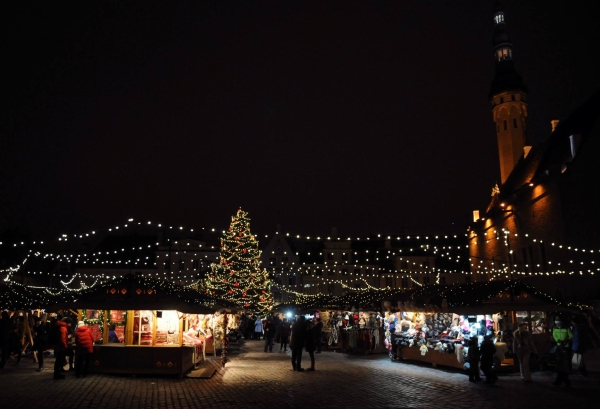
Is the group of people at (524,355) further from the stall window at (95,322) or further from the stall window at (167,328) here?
the stall window at (95,322)

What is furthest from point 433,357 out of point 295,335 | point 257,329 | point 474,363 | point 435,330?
point 257,329

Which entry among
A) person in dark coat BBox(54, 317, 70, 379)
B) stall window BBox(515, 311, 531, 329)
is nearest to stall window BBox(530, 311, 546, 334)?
stall window BBox(515, 311, 531, 329)

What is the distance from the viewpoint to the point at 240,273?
39.3 metres

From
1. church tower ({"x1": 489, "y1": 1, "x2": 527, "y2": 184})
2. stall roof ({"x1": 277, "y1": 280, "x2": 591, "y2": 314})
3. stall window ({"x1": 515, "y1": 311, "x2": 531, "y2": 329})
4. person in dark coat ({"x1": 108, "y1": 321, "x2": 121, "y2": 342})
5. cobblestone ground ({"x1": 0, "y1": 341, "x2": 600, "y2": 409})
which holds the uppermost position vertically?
church tower ({"x1": 489, "y1": 1, "x2": 527, "y2": 184})

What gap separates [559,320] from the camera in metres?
17.5

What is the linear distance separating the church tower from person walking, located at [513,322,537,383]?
126 feet

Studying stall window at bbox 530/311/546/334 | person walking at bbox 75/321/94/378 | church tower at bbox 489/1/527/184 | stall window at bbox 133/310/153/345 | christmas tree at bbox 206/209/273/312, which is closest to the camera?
person walking at bbox 75/321/94/378

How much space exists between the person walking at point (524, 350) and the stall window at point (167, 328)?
9.85 meters

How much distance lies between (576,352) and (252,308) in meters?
26.0

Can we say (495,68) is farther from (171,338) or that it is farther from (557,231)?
(171,338)

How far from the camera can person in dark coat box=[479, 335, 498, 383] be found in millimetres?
14477

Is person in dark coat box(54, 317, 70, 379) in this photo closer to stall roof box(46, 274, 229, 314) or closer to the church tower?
stall roof box(46, 274, 229, 314)

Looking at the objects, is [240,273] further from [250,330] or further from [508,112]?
[508,112]

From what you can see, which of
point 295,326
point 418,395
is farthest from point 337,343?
point 418,395
